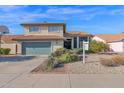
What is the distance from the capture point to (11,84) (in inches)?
449

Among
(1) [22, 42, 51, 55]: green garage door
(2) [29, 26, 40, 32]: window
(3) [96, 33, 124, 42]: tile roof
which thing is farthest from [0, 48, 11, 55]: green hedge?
(3) [96, 33, 124, 42]: tile roof

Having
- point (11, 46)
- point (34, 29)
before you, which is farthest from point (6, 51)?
point (34, 29)

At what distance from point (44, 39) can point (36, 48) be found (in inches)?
72.8

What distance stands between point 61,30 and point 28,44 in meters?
5.40

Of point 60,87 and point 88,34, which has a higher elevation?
point 88,34

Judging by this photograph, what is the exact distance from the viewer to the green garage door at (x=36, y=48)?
40938mm

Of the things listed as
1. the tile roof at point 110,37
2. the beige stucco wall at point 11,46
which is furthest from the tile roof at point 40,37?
the tile roof at point 110,37

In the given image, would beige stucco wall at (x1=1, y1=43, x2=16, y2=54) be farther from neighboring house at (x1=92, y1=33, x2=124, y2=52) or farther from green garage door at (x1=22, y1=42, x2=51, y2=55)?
neighboring house at (x1=92, y1=33, x2=124, y2=52)

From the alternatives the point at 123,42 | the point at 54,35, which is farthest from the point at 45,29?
the point at 123,42

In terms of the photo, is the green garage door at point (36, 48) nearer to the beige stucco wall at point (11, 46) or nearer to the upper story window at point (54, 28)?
the beige stucco wall at point (11, 46)

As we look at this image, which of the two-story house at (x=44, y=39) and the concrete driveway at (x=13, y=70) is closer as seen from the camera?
the concrete driveway at (x=13, y=70)

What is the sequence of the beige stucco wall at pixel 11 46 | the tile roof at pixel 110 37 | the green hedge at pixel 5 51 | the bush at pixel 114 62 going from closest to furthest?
1. the bush at pixel 114 62
2. the green hedge at pixel 5 51
3. the beige stucco wall at pixel 11 46
4. the tile roof at pixel 110 37
